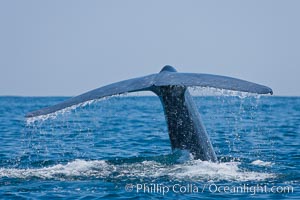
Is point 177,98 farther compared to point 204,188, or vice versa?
point 177,98

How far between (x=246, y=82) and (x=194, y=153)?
2080 millimetres

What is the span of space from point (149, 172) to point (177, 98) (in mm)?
1228

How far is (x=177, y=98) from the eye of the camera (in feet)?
32.3

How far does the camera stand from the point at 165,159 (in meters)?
10.9

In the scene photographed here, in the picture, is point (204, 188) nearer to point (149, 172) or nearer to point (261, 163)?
point (149, 172)

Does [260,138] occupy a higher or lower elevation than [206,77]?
lower

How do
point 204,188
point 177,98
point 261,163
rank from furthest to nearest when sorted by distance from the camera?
point 261,163, point 177,98, point 204,188

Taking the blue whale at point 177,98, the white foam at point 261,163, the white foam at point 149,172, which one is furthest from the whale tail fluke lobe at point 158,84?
the white foam at point 261,163

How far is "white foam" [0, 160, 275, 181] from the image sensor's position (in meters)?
9.41

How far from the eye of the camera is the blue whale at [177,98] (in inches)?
342

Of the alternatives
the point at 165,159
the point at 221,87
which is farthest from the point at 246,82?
the point at 165,159

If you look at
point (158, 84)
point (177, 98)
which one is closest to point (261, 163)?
point (177, 98)

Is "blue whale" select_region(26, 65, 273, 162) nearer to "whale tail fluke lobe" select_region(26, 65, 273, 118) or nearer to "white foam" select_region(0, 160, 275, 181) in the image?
"whale tail fluke lobe" select_region(26, 65, 273, 118)

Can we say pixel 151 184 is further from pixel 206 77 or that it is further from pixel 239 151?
pixel 239 151
